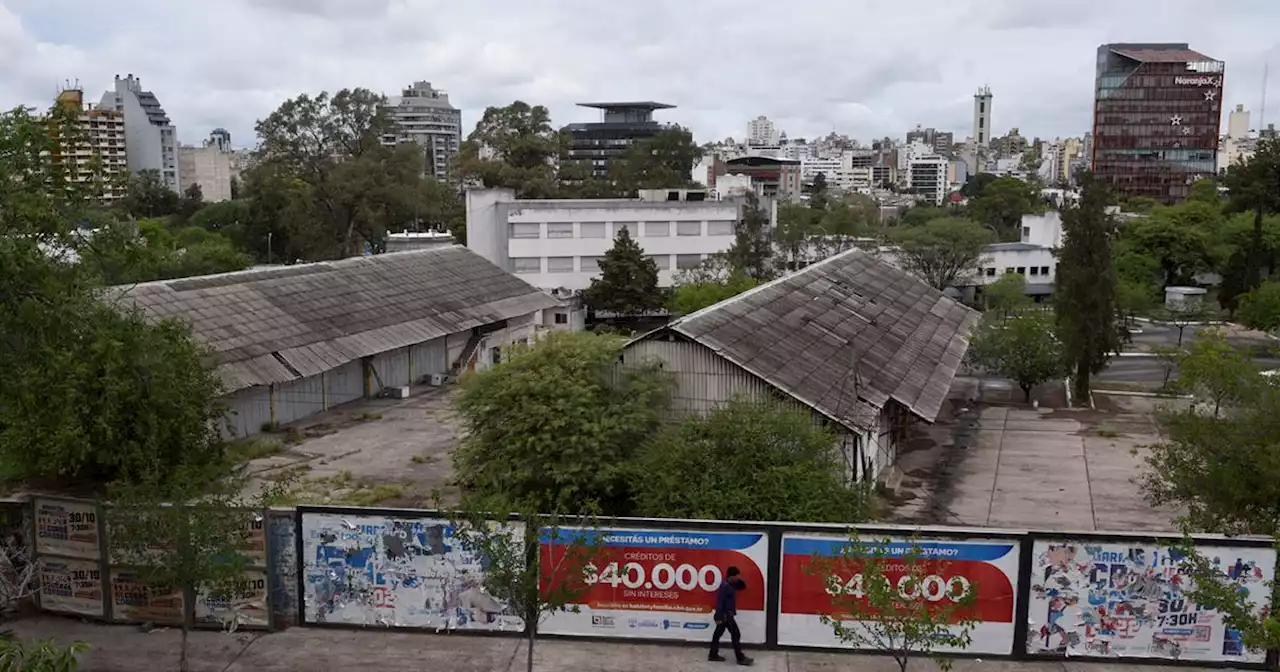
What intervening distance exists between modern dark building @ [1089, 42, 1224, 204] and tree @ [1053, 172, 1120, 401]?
99.5 m

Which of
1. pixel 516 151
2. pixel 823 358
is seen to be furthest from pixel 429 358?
pixel 516 151

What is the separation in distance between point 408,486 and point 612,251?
3206cm

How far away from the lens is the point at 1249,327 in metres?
49.3

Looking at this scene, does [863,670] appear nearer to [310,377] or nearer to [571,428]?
[571,428]

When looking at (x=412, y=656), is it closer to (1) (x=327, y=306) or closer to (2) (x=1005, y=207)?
(1) (x=327, y=306)

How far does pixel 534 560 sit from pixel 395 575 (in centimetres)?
322

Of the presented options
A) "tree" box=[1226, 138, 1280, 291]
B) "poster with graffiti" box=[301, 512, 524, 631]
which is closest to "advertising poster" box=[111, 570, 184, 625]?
"poster with graffiti" box=[301, 512, 524, 631]

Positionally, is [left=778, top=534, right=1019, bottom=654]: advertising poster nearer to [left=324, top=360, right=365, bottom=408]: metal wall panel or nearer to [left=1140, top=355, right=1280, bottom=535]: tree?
[left=1140, top=355, right=1280, bottom=535]: tree

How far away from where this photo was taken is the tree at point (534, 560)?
1112cm

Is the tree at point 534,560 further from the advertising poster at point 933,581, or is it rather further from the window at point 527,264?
the window at point 527,264

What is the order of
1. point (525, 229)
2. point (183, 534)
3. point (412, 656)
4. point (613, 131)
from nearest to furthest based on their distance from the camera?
point (183, 534) < point (412, 656) < point (525, 229) < point (613, 131)

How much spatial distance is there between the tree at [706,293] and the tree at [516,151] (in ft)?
88.6

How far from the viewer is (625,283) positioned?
52.5 m

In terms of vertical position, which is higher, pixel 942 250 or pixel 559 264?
pixel 942 250
